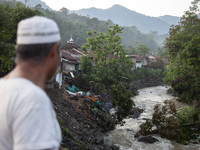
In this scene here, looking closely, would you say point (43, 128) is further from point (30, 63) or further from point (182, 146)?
point (182, 146)

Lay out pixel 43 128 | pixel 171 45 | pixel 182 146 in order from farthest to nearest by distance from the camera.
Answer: pixel 171 45 → pixel 182 146 → pixel 43 128

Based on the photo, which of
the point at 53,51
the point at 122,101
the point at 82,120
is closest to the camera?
the point at 53,51

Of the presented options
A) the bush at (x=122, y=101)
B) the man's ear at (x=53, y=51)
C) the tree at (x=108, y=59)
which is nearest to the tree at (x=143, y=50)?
the tree at (x=108, y=59)

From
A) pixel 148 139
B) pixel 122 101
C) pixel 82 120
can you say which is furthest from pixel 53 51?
pixel 122 101

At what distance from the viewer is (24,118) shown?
103 centimetres

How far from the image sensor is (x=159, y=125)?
14984mm

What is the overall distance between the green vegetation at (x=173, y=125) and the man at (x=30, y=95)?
1416 centimetres

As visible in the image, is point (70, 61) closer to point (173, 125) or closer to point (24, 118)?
point (173, 125)

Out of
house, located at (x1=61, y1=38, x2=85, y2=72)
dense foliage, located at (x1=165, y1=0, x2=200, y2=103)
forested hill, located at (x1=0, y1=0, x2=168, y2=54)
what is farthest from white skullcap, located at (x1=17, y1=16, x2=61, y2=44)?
house, located at (x1=61, y1=38, x2=85, y2=72)

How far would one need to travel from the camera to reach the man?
1.03 meters

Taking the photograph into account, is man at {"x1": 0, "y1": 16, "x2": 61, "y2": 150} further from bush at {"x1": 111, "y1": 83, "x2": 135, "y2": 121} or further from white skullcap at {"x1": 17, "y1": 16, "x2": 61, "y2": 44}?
bush at {"x1": 111, "y1": 83, "x2": 135, "y2": 121}

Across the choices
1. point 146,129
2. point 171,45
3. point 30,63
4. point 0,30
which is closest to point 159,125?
point 146,129

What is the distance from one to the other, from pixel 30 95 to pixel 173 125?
47.6 ft

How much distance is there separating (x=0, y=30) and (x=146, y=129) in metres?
11.7
